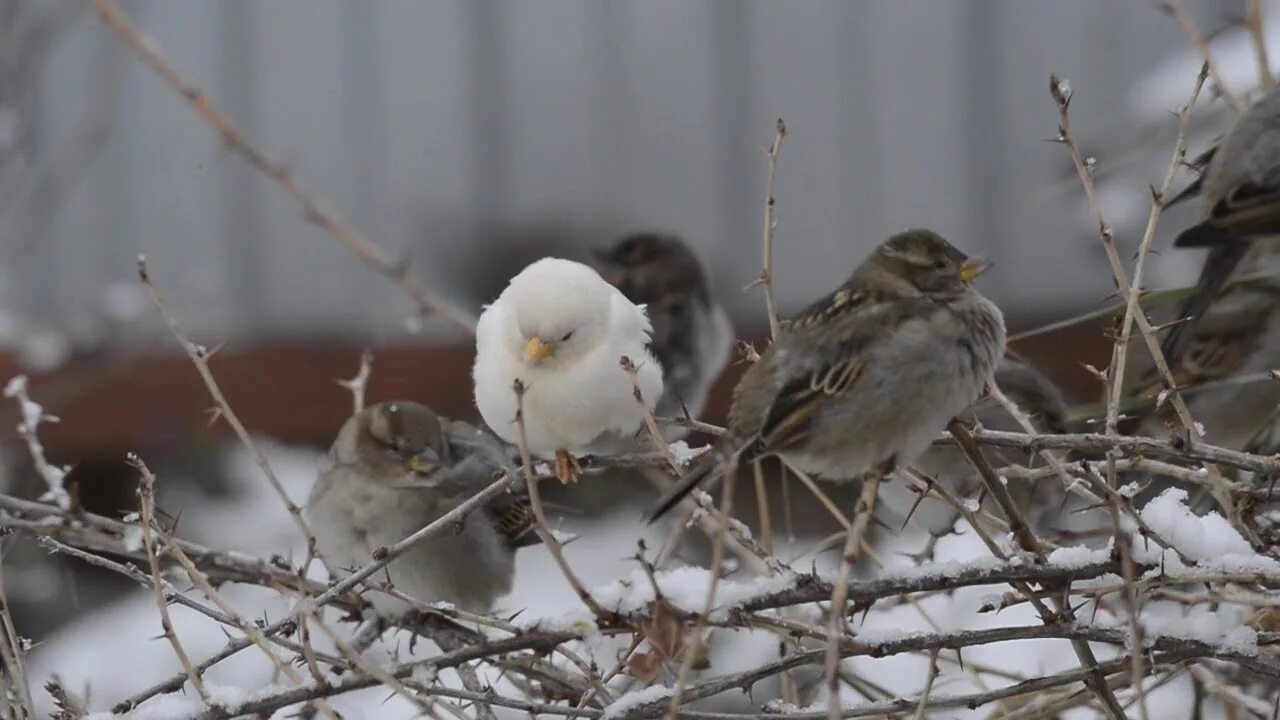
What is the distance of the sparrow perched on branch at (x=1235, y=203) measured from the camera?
312 centimetres

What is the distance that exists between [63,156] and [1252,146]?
17.0 ft

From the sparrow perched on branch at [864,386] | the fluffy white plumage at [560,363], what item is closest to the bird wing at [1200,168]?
the sparrow perched on branch at [864,386]

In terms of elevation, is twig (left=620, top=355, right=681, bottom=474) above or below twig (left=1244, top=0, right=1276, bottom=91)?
below

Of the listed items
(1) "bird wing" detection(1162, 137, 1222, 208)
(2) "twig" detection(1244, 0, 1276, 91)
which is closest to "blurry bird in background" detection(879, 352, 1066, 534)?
(1) "bird wing" detection(1162, 137, 1222, 208)

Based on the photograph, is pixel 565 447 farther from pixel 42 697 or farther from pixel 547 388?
pixel 42 697

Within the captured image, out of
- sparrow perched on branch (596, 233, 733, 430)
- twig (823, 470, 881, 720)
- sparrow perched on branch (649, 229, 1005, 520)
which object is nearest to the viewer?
twig (823, 470, 881, 720)

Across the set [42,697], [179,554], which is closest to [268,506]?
[42,697]

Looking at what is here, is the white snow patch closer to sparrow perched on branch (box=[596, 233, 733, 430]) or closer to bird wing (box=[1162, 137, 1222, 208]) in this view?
bird wing (box=[1162, 137, 1222, 208])

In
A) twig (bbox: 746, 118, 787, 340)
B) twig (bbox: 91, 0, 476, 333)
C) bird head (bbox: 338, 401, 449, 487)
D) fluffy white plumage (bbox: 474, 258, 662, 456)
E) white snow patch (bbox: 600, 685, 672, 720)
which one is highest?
twig (bbox: 91, 0, 476, 333)

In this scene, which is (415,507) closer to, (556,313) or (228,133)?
(556,313)

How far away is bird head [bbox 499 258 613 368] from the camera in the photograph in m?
3.18

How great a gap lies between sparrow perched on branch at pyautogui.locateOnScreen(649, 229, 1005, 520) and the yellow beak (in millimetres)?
636

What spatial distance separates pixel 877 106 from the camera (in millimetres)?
7020

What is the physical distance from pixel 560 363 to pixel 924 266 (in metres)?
0.83
